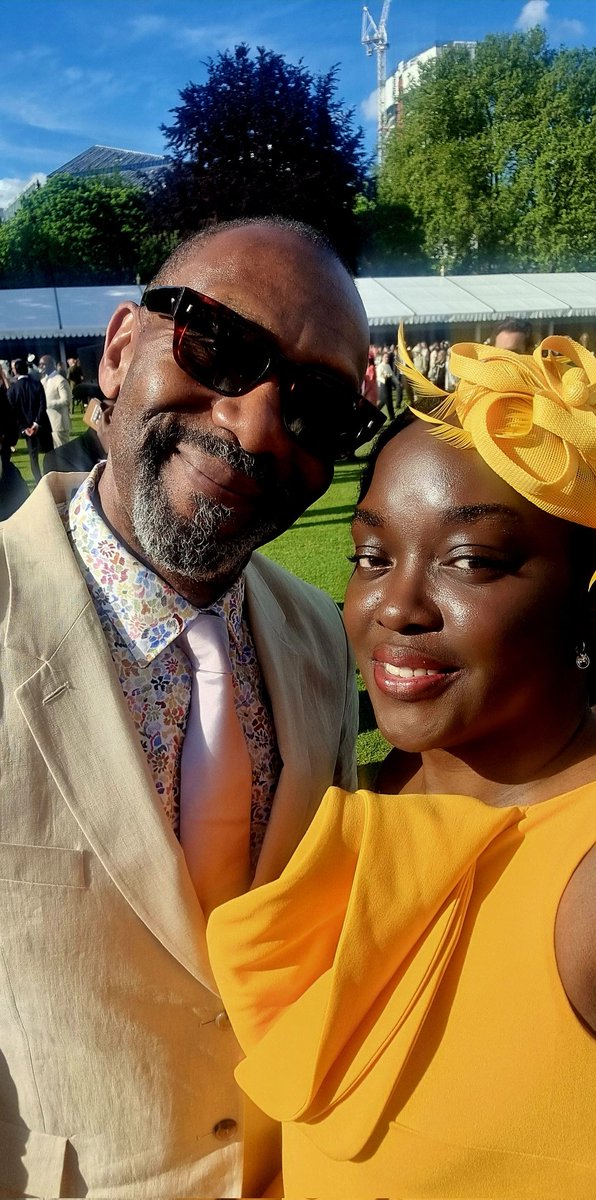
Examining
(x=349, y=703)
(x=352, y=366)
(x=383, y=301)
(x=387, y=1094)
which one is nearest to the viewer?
(x=387, y=1094)

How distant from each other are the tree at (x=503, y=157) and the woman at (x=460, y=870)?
39.2 meters

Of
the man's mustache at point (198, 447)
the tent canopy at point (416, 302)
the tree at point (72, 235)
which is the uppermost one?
the tree at point (72, 235)

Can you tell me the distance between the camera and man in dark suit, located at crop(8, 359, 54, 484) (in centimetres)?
1291

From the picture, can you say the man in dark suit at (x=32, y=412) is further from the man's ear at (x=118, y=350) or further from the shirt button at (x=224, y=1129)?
the shirt button at (x=224, y=1129)

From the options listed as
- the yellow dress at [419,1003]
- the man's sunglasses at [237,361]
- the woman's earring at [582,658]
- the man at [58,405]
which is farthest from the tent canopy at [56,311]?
the yellow dress at [419,1003]

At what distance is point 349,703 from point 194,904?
29.2 inches

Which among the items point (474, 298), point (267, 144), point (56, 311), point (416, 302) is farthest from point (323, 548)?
point (56, 311)

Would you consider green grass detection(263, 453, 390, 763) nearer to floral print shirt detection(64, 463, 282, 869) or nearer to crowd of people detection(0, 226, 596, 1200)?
floral print shirt detection(64, 463, 282, 869)

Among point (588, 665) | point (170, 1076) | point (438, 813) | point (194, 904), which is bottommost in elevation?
point (170, 1076)

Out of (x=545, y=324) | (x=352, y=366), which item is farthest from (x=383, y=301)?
(x=352, y=366)

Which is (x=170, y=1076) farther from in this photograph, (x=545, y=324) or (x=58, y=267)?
(x=58, y=267)

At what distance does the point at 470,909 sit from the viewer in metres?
1.16

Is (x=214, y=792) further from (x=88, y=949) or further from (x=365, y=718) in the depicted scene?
(x=365, y=718)

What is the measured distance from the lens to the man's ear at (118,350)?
6.35 ft
